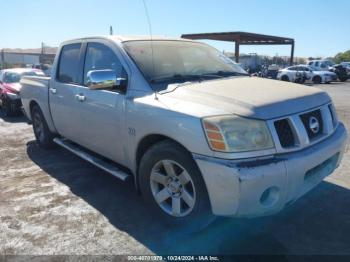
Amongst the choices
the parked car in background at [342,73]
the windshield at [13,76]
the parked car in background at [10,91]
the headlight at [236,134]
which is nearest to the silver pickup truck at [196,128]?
the headlight at [236,134]

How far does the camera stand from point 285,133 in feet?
9.54

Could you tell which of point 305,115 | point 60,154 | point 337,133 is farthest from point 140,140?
point 60,154

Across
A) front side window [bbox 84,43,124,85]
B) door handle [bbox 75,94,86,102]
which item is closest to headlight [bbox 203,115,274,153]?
front side window [bbox 84,43,124,85]

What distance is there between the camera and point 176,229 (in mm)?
3295

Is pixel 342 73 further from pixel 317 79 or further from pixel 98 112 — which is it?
pixel 98 112

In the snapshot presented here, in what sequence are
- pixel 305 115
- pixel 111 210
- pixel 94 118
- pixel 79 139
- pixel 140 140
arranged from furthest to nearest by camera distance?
pixel 79 139
pixel 94 118
pixel 111 210
pixel 140 140
pixel 305 115

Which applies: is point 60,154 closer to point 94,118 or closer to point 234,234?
point 94,118

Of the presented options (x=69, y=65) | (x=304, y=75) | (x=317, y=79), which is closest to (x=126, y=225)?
(x=69, y=65)

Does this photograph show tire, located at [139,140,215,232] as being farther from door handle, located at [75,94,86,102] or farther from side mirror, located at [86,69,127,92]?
door handle, located at [75,94,86,102]

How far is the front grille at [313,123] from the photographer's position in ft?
10.3

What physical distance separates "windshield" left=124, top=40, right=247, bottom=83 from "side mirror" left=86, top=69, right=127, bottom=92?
0.26 m

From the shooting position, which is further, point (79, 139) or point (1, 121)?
point (1, 121)

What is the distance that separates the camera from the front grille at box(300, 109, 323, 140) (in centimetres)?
312

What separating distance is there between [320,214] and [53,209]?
283cm
